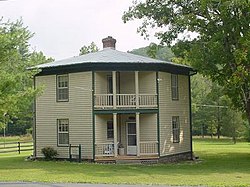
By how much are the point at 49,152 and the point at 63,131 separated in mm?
1654

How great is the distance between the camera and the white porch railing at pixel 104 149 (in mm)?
29794

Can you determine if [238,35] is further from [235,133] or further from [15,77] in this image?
[235,133]

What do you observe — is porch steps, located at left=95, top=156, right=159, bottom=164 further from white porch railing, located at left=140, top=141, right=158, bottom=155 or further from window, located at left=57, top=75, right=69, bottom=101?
window, located at left=57, top=75, right=69, bottom=101

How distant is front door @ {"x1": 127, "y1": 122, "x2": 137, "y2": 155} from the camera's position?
103 ft

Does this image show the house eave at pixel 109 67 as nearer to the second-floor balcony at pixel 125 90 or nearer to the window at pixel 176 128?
the second-floor balcony at pixel 125 90

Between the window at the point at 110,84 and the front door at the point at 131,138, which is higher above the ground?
the window at the point at 110,84

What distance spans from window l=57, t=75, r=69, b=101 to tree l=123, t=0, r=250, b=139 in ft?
20.8

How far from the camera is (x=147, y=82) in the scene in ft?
104

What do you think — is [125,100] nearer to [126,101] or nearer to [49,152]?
[126,101]

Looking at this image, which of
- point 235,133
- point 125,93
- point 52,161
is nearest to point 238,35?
point 125,93

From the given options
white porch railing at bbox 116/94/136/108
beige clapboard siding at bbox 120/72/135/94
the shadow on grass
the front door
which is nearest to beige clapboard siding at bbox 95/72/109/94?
white porch railing at bbox 116/94/136/108

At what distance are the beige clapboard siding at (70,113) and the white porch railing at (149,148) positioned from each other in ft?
11.2

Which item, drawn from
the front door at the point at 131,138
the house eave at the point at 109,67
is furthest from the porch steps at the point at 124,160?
the house eave at the point at 109,67

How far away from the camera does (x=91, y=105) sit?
30.0m
